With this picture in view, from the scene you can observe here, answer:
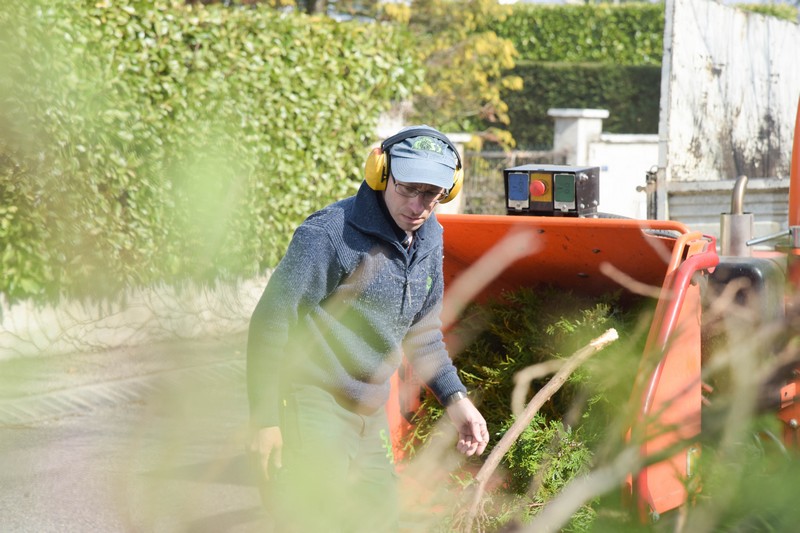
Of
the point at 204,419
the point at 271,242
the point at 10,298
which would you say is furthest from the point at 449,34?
the point at 204,419

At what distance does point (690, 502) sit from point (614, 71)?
17.4 metres

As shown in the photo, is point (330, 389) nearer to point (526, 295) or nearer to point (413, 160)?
point (413, 160)

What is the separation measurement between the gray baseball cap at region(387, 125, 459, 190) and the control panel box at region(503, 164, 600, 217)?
1081mm

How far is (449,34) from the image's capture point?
13016mm

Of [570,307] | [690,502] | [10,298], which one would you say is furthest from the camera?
[10,298]

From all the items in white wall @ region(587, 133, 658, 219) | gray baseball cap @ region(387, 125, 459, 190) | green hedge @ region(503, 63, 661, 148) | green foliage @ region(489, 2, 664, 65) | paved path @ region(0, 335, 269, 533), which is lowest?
paved path @ region(0, 335, 269, 533)

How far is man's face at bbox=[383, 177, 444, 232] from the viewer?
2.86 m

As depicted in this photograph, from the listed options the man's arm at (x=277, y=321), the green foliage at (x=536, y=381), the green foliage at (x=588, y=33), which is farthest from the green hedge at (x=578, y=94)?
the man's arm at (x=277, y=321)

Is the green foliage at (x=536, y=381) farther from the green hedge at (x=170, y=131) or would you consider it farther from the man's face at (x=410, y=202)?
the green hedge at (x=170, y=131)

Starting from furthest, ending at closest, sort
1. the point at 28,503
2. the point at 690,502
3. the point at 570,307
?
the point at 28,503 < the point at 570,307 < the point at 690,502

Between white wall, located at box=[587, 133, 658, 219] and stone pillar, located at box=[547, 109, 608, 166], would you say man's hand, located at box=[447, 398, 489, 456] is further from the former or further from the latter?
stone pillar, located at box=[547, 109, 608, 166]

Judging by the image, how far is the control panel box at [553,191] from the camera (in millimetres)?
3920

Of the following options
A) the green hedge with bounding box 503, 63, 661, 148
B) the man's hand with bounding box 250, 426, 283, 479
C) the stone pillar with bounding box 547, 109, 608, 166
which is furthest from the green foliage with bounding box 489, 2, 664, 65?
the man's hand with bounding box 250, 426, 283, 479

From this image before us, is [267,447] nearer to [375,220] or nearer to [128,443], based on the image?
[375,220]
